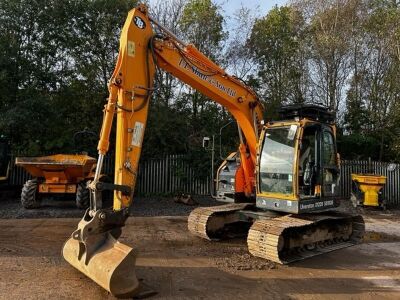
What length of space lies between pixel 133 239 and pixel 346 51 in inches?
680

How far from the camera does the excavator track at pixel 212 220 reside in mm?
8570

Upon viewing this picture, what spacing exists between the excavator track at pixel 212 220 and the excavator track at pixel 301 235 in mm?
1213

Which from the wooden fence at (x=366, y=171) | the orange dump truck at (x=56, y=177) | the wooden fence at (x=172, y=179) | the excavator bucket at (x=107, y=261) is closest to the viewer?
the excavator bucket at (x=107, y=261)

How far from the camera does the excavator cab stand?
763 cm

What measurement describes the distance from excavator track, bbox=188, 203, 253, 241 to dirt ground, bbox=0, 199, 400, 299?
0.71 ft

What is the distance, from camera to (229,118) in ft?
65.3

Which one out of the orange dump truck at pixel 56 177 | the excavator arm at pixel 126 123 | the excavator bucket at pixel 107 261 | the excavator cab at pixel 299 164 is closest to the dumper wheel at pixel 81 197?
the orange dump truck at pixel 56 177

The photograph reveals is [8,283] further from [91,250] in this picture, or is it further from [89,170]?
[89,170]

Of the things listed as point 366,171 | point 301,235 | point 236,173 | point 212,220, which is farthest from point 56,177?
point 366,171

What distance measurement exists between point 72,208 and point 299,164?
24.1ft

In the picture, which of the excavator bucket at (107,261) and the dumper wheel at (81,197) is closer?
the excavator bucket at (107,261)

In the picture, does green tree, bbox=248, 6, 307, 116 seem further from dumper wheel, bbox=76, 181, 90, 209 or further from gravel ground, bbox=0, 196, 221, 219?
dumper wheel, bbox=76, 181, 90, 209

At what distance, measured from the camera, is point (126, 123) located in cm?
614

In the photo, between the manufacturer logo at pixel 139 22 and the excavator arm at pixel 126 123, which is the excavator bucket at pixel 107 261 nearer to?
the excavator arm at pixel 126 123
